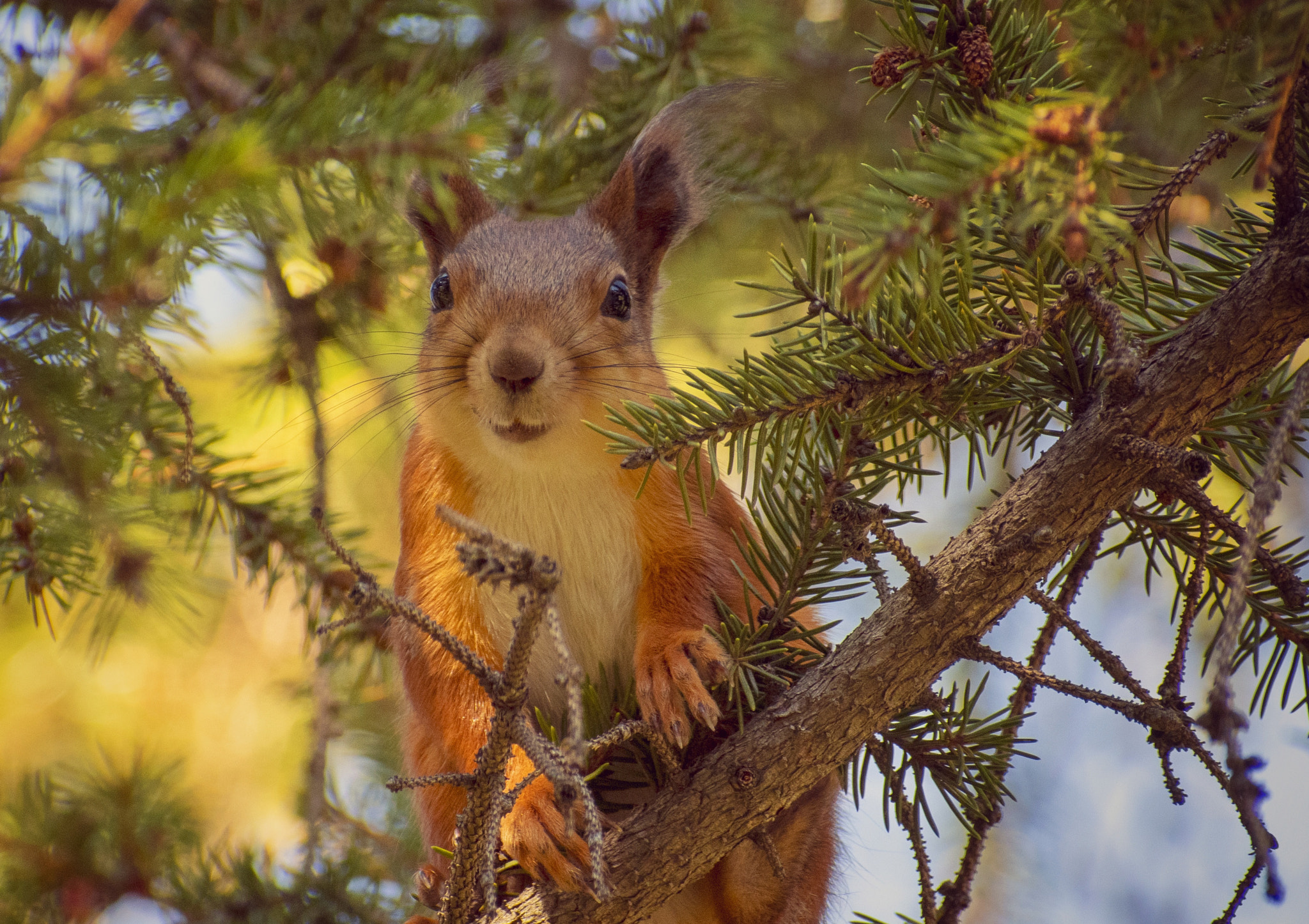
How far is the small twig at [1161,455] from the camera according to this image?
844 millimetres

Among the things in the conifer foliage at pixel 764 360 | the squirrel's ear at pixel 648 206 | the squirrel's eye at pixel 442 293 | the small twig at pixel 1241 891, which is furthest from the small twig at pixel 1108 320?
the squirrel's eye at pixel 442 293

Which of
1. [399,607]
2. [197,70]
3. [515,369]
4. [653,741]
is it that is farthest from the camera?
[515,369]

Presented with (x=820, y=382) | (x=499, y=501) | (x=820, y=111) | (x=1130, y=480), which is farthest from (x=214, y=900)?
(x=820, y=111)

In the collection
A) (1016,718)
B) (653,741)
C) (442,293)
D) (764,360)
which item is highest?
(442,293)

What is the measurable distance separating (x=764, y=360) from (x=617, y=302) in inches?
29.3

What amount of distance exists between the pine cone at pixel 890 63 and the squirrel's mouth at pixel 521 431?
646mm

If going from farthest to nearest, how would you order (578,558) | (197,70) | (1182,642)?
(578,558), (197,70), (1182,642)

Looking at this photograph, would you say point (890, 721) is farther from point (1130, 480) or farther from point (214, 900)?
point (214, 900)

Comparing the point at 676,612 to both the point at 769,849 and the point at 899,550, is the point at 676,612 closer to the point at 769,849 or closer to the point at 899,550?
the point at 769,849

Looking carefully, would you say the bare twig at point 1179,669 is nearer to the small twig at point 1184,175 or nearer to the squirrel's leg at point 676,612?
the small twig at point 1184,175

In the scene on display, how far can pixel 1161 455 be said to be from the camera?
0.87m

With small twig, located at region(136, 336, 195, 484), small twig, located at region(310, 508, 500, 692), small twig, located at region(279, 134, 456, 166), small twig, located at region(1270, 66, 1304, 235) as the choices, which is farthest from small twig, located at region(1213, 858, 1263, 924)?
small twig, located at region(136, 336, 195, 484)

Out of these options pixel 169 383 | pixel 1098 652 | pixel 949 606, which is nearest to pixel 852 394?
pixel 949 606

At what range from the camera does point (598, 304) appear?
166 centimetres
